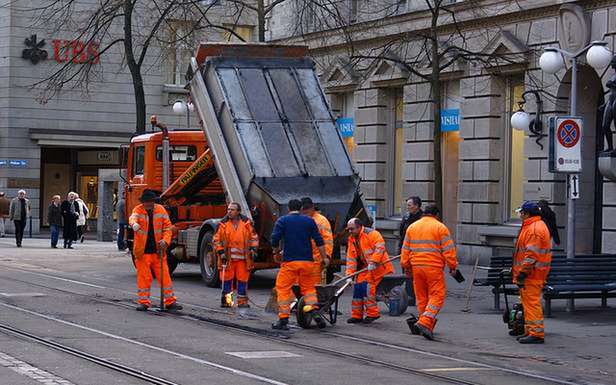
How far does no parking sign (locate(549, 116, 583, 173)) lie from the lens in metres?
19.3

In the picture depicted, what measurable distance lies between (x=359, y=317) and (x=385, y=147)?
647 inches

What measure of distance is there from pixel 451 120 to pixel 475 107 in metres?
1.21

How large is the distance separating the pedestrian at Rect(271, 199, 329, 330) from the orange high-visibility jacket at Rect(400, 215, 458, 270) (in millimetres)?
1319

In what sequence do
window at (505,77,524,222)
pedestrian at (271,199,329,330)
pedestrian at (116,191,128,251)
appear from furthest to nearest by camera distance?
pedestrian at (116,191,128,251)
window at (505,77,524,222)
pedestrian at (271,199,329,330)

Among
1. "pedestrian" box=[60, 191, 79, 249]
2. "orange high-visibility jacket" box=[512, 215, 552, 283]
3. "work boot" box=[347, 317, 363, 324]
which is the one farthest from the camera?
"pedestrian" box=[60, 191, 79, 249]

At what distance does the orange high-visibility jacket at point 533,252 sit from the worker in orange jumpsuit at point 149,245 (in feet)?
17.2

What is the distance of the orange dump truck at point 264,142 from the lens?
852 inches

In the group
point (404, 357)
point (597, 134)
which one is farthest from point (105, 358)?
point (597, 134)

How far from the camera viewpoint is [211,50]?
23.0 meters

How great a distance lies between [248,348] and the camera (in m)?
13.9

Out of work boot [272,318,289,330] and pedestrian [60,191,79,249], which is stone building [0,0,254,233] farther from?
work boot [272,318,289,330]

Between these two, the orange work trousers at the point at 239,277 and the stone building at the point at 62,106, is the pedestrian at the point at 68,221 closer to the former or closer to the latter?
the stone building at the point at 62,106

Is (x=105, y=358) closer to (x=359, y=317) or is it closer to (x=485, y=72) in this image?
(x=359, y=317)

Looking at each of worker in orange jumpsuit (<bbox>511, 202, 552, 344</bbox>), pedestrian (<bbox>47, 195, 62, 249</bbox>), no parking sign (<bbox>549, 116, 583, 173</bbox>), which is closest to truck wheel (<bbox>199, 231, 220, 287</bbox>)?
no parking sign (<bbox>549, 116, 583, 173</bbox>)
